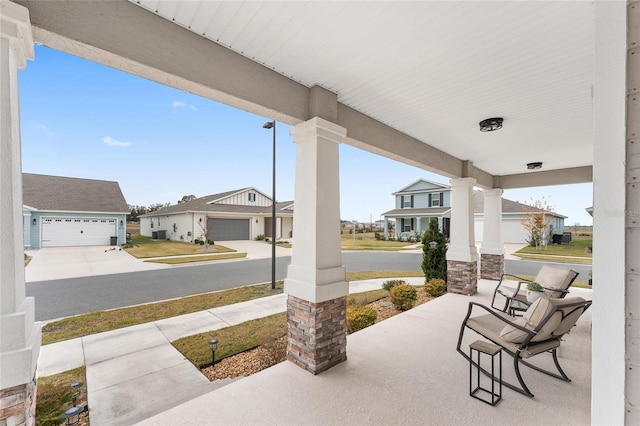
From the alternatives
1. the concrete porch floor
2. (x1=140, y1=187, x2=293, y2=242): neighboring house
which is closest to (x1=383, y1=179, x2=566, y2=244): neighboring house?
(x1=140, y1=187, x2=293, y2=242): neighboring house

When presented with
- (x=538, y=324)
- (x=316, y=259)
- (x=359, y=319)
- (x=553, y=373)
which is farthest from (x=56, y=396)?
(x=553, y=373)

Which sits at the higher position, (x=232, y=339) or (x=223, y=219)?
(x=223, y=219)

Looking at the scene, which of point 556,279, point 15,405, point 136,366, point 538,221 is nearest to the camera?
point 15,405

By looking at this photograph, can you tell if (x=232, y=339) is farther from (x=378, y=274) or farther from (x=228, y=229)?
(x=228, y=229)

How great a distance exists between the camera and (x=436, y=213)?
22297 millimetres

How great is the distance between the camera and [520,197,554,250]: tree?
1785cm

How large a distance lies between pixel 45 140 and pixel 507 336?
26.9 meters

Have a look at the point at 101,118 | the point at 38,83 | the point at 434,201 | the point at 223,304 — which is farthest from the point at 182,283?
the point at 434,201

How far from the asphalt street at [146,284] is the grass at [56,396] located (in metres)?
3.27

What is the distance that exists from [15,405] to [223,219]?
2185cm

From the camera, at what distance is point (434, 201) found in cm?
2370

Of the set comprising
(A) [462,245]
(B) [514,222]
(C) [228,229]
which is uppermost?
(A) [462,245]

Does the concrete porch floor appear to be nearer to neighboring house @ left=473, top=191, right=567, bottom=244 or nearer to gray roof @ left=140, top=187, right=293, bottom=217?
gray roof @ left=140, top=187, right=293, bottom=217

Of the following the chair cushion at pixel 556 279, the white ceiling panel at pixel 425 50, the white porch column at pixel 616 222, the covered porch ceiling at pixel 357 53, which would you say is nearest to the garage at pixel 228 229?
the covered porch ceiling at pixel 357 53
